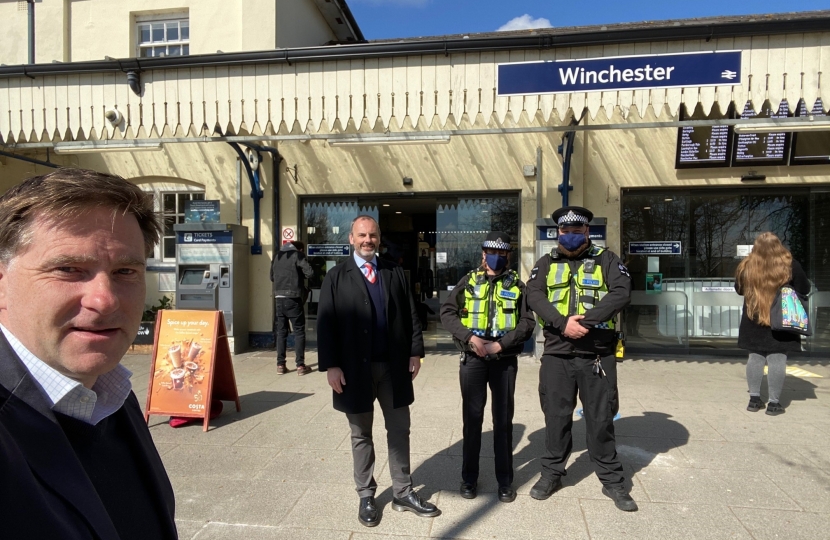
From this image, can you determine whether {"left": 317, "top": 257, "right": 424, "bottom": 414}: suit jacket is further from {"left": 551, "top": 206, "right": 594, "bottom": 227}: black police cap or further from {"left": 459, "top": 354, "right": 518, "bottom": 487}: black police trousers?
{"left": 551, "top": 206, "right": 594, "bottom": 227}: black police cap

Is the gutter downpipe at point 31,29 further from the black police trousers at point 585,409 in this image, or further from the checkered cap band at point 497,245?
the black police trousers at point 585,409

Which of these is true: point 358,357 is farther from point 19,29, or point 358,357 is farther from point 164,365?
point 19,29

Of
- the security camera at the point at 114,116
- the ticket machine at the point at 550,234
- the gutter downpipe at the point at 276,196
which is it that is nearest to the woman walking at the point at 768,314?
the ticket machine at the point at 550,234

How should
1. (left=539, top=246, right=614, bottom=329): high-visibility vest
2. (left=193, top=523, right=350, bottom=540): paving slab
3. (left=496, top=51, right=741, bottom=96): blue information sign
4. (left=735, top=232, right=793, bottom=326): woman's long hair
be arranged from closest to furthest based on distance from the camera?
(left=193, top=523, right=350, bottom=540): paving slab → (left=539, top=246, right=614, bottom=329): high-visibility vest → (left=496, top=51, right=741, bottom=96): blue information sign → (left=735, top=232, right=793, bottom=326): woman's long hair

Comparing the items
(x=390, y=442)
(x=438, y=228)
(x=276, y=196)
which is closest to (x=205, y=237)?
(x=276, y=196)

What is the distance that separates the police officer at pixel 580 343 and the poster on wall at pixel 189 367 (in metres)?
3.24

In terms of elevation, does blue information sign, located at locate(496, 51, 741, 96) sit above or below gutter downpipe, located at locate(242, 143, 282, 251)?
above

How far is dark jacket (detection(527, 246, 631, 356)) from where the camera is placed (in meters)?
3.48

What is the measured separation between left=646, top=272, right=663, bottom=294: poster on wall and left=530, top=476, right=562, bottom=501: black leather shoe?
18.8ft

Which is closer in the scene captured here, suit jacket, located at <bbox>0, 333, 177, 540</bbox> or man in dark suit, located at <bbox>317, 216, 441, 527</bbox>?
suit jacket, located at <bbox>0, 333, 177, 540</bbox>

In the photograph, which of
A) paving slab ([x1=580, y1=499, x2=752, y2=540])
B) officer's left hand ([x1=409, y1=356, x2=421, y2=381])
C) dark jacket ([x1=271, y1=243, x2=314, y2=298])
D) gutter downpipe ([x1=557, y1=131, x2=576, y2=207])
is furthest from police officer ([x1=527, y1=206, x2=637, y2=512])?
gutter downpipe ([x1=557, y1=131, x2=576, y2=207])

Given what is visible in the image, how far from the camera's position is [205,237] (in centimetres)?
826

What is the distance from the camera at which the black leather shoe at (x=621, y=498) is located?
3.35 meters

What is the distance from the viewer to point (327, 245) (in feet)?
29.8
